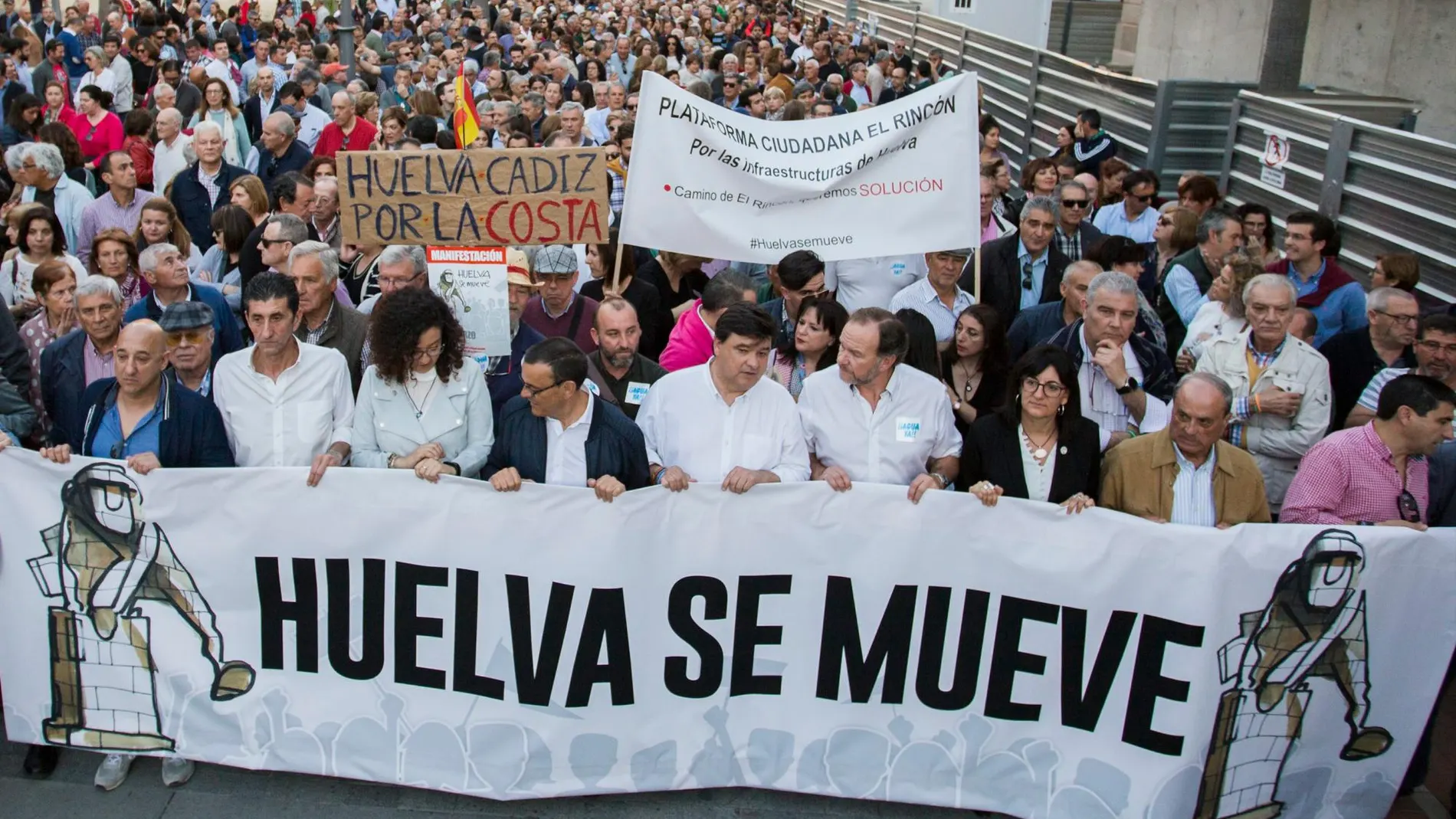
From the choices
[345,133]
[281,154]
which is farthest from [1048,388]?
[345,133]

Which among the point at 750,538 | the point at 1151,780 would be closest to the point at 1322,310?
the point at 1151,780

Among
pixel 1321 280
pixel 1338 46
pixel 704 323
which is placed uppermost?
pixel 1338 46

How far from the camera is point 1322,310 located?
6891 mm

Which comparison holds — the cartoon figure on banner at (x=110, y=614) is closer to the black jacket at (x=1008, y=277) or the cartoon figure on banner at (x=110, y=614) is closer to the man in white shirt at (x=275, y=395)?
the man in white shirt at (x=275, y=395)

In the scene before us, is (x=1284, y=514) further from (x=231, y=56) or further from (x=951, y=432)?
(x=231, y=56)

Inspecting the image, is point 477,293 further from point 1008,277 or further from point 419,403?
point 1008,277

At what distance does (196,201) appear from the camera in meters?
9.08

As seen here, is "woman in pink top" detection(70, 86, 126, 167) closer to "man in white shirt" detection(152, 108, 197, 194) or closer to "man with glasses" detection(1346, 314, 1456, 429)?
"man in white shirt" detection(152, 108, 197, 194)

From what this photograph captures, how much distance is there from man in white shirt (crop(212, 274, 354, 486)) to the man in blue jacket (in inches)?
47.2

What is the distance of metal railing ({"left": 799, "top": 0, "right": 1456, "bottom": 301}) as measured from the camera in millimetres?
8414

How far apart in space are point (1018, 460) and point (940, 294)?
194 cm

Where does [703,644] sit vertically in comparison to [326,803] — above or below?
above

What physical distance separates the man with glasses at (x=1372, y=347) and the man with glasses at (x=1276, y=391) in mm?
345

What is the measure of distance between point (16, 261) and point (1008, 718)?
5447 mm
